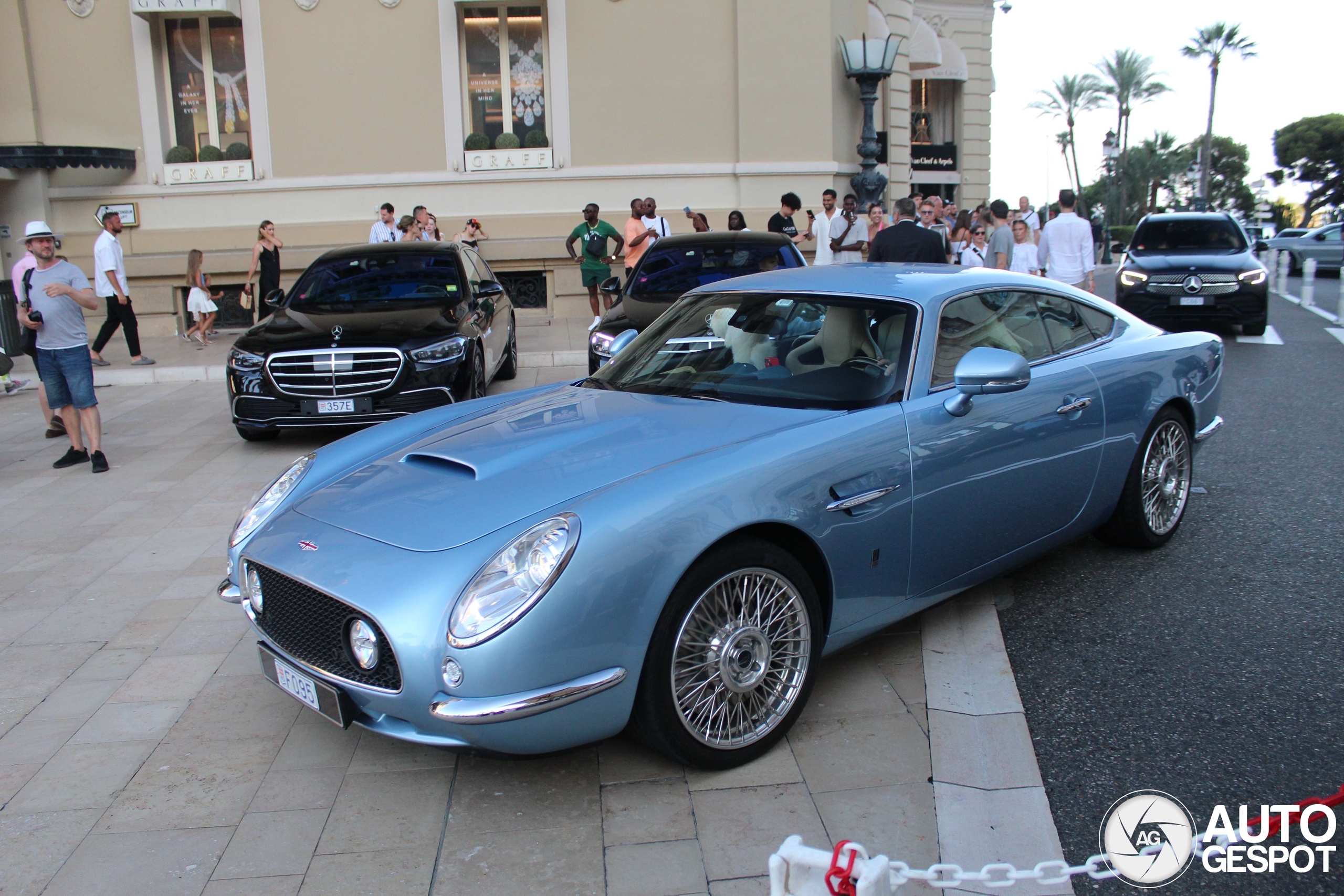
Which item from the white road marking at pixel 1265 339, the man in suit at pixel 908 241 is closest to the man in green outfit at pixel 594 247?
the man in suit at pixel 908 241

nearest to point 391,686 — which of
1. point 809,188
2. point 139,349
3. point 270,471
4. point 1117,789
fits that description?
point 1117,789

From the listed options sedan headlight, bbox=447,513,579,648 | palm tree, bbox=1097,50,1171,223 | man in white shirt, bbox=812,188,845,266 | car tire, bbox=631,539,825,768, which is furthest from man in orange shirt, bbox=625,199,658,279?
palm tree, bbox=1097,50,1171,223

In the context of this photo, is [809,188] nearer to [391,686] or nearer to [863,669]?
[863,669]

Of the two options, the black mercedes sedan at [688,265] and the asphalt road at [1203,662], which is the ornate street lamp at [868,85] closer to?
the black mercedes sedan at [688,265]

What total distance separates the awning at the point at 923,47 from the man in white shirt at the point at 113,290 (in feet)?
60.3

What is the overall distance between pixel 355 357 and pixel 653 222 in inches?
291

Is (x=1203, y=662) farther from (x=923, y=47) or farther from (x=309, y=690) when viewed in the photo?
(x=923, y=47)

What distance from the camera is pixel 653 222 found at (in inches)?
570

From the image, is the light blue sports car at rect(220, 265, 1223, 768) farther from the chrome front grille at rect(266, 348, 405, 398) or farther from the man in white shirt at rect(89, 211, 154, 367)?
the man in white shirt at rect(89, 211, 154, 367)

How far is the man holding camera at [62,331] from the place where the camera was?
7449 millimetres

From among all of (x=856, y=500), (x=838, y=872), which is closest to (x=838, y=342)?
(x=856, y=500)

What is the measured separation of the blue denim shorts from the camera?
759 cm

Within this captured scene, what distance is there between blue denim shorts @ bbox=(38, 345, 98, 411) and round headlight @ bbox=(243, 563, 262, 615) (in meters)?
5.14

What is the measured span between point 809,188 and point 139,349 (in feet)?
32.5
